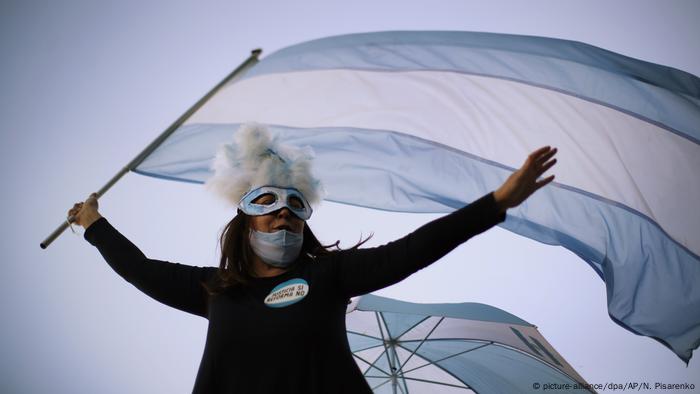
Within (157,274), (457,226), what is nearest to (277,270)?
(157,274)

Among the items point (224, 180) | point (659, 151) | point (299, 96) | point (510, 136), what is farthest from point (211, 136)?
point (659, 151)

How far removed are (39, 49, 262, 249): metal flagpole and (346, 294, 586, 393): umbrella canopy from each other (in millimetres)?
2689

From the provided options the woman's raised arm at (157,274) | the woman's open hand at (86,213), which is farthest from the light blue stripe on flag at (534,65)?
the woman's raised arm at (157,274)

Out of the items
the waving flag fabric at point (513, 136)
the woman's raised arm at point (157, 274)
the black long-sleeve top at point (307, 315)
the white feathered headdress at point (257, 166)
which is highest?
the waving flag fabric at point (513, 136)

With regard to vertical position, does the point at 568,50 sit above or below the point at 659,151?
above

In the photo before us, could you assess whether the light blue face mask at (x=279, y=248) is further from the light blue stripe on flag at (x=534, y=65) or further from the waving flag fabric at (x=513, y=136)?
the light blue stripe on flag at (x=534, y=65)

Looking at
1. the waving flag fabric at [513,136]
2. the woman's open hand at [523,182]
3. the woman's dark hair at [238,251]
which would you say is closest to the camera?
the woman's open hand at [523,182]

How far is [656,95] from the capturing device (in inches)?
157

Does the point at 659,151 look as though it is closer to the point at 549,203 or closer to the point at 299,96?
the point at 549,203

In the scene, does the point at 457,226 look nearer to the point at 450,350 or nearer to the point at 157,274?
the point at 157,274

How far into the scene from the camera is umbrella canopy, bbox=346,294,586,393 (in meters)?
6.03

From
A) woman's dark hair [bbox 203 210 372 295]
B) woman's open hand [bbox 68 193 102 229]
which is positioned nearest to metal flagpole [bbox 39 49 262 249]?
woman's open hand [bbox 68 193 102 229]

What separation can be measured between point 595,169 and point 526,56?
2.35ft

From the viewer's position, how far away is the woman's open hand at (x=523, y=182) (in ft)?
8.10
